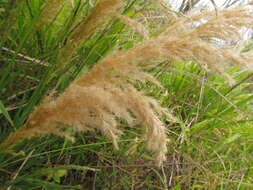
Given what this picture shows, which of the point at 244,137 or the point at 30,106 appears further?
the point at 244,137

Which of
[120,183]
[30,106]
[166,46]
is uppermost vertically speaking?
[166,46]

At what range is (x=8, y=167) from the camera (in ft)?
3.00

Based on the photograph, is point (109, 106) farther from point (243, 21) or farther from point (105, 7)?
point (243, 21)

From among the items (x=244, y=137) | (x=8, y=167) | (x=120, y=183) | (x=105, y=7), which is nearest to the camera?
(x=105, y=7)

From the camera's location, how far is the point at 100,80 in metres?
0.47

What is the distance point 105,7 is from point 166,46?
9.0 inches

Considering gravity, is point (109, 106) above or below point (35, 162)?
above

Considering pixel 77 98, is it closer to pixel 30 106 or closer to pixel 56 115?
pixel 56 115

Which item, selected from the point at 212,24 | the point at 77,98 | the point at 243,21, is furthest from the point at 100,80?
the point at 243,21

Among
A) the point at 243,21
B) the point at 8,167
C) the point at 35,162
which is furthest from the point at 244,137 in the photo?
the point at 8,167

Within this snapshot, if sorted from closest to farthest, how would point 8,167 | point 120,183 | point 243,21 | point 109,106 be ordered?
point 109,106 → point 243,21 → point 8,167 → point 120,183

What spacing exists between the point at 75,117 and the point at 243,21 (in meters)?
0.64

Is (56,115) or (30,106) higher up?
(56,115)

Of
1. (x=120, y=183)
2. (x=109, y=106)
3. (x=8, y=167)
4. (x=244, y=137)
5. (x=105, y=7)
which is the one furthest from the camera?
(x=244, y=137)
